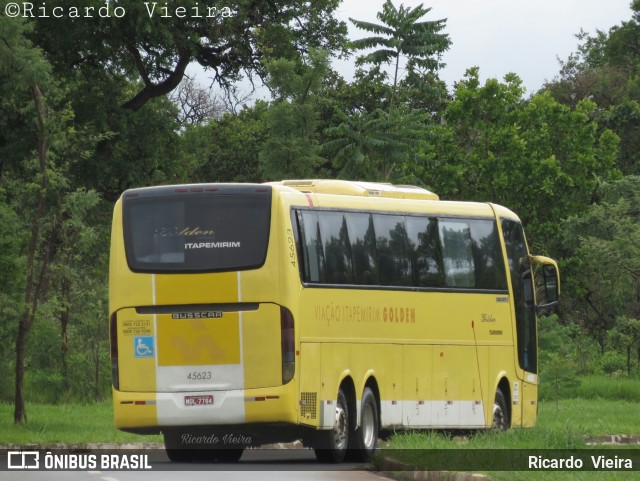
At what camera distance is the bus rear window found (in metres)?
19.0

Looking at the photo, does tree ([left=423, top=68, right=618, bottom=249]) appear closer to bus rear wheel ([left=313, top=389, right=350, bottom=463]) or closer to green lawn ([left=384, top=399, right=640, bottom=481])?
green lawn ([left=384, top=399, right=640, bottom=481])

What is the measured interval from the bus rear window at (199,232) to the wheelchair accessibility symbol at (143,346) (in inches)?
33.7

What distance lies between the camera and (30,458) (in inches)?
841

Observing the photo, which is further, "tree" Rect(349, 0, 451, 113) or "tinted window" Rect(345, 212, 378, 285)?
"tree" Rect(349, 0, 451, 113)

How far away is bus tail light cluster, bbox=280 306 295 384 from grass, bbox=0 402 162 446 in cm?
616

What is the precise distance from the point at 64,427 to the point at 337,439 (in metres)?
9.18

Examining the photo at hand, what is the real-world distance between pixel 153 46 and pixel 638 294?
48.9 ft

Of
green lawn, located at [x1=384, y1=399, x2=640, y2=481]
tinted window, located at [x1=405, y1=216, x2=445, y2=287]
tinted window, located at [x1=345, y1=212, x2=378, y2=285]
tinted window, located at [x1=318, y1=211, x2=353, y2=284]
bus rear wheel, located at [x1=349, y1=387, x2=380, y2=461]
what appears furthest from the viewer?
tinted window, located at [x1=405, y1=216, x2=445, y2=287]

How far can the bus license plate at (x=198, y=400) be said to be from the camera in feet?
62.1

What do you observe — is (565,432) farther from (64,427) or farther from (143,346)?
(64,427)

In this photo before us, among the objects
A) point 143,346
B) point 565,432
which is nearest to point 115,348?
point 143,346

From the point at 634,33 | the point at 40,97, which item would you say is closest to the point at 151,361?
the point at 40,97

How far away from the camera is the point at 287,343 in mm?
18812

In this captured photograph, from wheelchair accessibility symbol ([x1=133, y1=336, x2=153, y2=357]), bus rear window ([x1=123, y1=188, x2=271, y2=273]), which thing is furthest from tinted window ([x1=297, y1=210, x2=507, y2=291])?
wheelchair accessibility symbol ([x1=133, y1=336, x2=153, y2=357])
